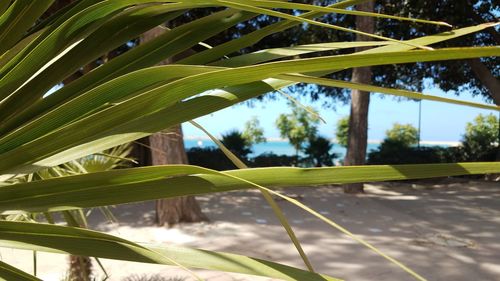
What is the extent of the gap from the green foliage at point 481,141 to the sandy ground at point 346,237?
5765 millimetres

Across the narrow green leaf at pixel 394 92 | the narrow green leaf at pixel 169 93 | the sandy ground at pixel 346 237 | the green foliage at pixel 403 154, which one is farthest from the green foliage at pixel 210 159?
the narrow green leaf at pixel 394 92

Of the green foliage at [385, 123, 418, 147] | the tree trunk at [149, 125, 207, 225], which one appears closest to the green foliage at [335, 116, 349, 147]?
the green foliage at [385, 123, 418, 147]

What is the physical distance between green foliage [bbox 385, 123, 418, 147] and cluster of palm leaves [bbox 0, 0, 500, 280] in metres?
15.0

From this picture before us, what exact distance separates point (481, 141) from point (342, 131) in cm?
490

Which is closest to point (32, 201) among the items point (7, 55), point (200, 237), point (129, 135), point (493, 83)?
point (129, 135)

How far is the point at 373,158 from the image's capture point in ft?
45.2

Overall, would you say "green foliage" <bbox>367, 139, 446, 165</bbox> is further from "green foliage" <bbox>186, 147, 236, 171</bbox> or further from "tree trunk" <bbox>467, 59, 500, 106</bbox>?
"green foliage" <bbox>186, 147, 236, 171</bbox>

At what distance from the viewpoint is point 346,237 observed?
496 centimetres

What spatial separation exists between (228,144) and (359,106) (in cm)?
547

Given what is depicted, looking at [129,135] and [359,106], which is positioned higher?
[359,106]

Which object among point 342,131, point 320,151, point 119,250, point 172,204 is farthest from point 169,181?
point 342,131

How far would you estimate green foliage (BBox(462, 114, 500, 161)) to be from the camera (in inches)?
545

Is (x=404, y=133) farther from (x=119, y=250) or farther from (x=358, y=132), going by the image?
(x=119, y=250)

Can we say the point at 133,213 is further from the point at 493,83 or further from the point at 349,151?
the point at 493,83
